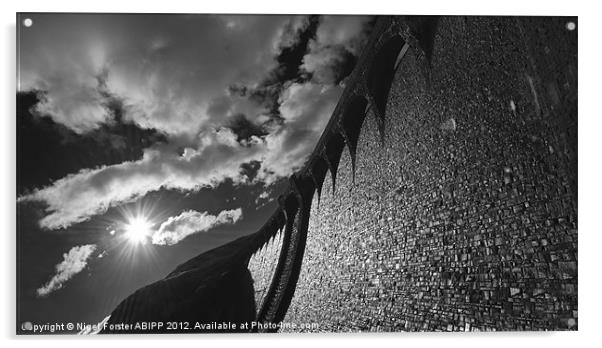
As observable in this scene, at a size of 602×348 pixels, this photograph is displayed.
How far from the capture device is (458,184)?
4.02 metres

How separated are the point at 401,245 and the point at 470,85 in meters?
1.82

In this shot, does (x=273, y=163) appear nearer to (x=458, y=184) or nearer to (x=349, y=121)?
(x=349, y=121)

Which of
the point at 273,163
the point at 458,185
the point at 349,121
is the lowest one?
the point at 458,185

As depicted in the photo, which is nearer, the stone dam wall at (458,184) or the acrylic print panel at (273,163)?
the stone dam wall at (458,184)

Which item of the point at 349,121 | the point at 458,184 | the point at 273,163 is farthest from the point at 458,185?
the point at 349,121

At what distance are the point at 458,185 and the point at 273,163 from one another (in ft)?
7.61

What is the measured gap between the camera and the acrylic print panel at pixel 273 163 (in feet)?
11.1

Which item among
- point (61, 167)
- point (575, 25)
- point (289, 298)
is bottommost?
point (289, 298)

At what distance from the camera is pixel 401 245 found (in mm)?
4859

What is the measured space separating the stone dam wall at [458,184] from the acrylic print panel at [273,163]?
0.02 meters

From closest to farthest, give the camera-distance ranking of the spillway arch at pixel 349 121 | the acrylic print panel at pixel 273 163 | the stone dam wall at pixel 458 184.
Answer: the stone dam wall at pixel 458 184 → the acrylic print panel at pixel 273 163 → the spillway arch at pixel 349 121

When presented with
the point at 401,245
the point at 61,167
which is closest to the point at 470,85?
the point at 401,245

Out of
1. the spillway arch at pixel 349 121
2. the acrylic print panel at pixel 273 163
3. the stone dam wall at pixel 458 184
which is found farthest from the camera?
the spillway arch at pixel 349 121

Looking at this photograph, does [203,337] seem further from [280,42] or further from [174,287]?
[280,42]
